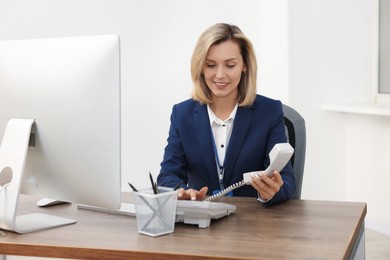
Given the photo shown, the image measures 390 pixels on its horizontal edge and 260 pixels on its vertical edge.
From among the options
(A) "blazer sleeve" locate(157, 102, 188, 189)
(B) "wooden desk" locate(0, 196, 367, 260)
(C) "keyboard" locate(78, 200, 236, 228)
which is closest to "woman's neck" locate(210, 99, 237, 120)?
(A) "blazer sleeve" locate(157, 102, 188, 189)

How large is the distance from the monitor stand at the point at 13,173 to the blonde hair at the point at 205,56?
31.1 inches

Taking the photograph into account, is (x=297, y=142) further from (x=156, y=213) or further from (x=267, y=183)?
(x=156, y=213)

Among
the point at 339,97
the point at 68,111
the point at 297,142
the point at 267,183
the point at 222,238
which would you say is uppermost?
the point at 339,97

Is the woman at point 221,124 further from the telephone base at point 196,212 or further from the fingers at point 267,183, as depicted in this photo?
the telephone base at point 196,212

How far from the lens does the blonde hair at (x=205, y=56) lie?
2.37 m

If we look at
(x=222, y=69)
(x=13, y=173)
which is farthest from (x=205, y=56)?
(x=13, y=173)

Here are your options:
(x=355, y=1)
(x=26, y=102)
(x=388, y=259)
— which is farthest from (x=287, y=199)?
(x=355, y=1)

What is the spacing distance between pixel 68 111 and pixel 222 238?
1.84ft

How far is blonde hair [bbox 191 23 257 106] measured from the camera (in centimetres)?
237

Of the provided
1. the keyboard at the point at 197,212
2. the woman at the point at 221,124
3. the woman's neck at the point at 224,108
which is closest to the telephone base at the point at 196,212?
the keyboard at the point at 197,212

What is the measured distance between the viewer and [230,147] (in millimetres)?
2322

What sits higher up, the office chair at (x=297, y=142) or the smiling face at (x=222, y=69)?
the smiling face at (x=222, y=69)

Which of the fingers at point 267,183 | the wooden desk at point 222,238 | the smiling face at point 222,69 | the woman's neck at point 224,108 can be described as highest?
the smiling face at point 222,69

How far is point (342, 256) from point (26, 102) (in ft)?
3.25
